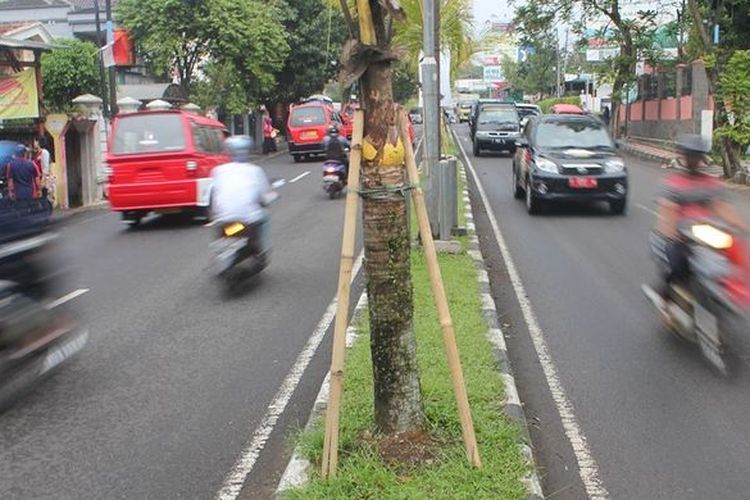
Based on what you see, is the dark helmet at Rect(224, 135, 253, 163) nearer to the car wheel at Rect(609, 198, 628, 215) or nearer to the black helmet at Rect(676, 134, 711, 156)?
the black helmet at Rect(676, 134, 711, 156)

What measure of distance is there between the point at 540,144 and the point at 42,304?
1066cm

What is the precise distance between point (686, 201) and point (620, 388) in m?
1.74

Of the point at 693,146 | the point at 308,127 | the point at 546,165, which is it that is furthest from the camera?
the point at 308,127

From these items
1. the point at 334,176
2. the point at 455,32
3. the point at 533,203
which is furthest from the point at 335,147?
the point at 455,32

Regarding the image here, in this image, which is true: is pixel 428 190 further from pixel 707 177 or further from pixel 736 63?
pixel 736 63

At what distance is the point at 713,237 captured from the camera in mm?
6488

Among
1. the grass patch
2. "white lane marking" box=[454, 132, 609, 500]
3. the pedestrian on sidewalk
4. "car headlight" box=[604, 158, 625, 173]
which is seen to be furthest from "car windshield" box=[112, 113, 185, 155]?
the grass patch

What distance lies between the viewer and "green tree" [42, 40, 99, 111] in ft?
98.2

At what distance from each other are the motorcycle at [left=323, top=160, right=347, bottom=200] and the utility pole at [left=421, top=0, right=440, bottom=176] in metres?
6.62

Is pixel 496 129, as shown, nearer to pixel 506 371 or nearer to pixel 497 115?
pixel 497 115

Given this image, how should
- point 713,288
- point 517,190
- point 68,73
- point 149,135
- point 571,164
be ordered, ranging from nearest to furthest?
1. point 713,288
2. point 571,164
3. point 149,135
4. point 517,190
5. point 68,73

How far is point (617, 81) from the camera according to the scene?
34594 millimetres

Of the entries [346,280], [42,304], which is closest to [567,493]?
[346,280]

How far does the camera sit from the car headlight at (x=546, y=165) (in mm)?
14430
